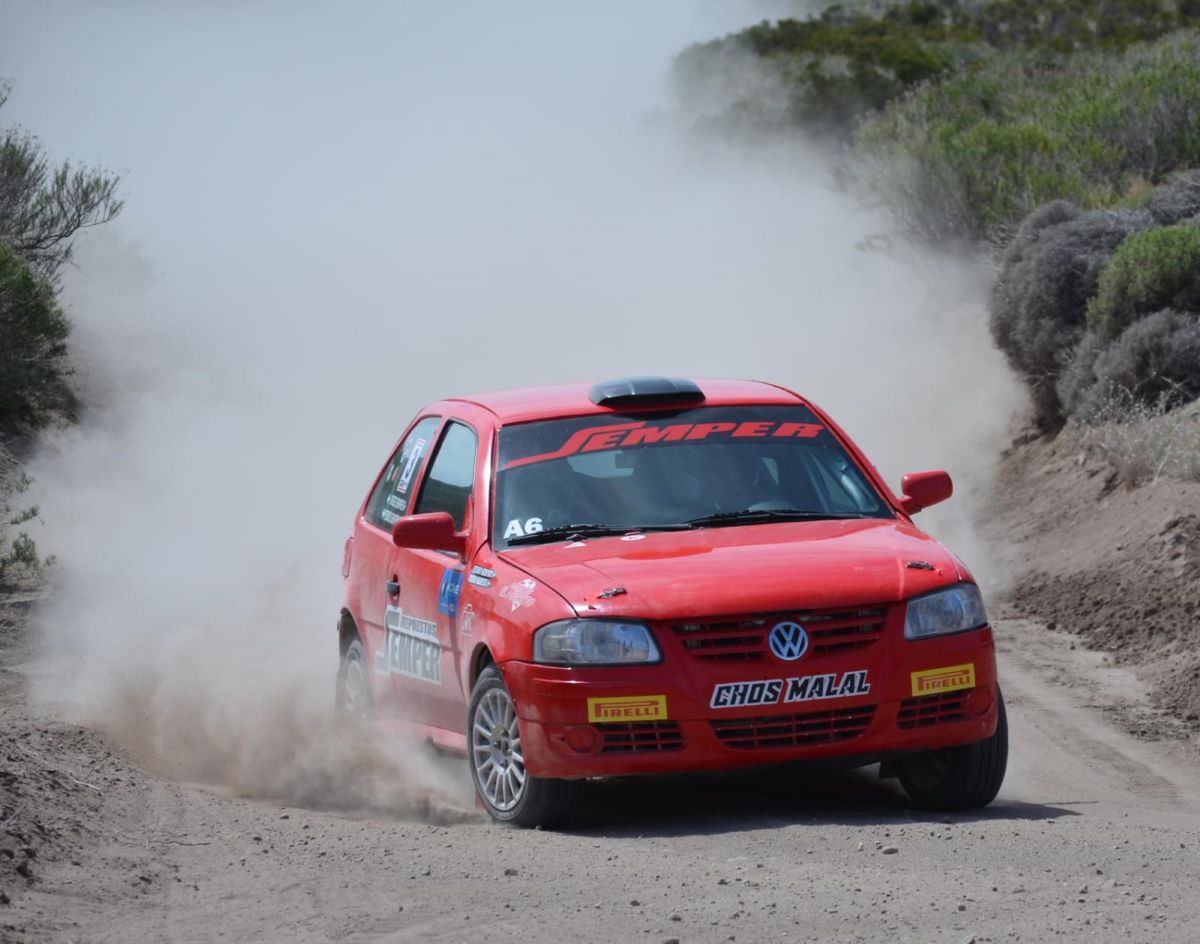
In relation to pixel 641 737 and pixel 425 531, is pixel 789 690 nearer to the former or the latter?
pixel 641 737

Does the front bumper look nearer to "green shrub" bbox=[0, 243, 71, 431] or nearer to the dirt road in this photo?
the dirt road

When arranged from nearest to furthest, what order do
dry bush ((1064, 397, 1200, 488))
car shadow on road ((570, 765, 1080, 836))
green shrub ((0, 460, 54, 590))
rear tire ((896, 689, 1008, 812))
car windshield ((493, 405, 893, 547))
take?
car shadow on road ((570, 765, 1080, 836)) → rear tire ((896, 689, 1008, 812)) → car windshield ((493, 405, 893, 547)) → dry bush ((1064, 397, 1200, 488)) → green shrub ((0, 460, 54, 590))

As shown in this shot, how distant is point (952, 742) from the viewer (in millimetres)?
7027

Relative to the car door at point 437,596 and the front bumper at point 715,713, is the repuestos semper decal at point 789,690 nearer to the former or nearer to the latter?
the front bumper at point 715,713

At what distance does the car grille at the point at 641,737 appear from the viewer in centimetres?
673

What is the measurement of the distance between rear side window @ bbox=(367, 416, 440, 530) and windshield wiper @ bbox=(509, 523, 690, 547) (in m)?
1.26

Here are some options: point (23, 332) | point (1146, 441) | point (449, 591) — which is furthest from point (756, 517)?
point (23, 332)

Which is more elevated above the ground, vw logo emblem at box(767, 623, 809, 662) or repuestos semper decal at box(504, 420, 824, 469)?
repuestos semper decal at box(504, 420, 824, 469)

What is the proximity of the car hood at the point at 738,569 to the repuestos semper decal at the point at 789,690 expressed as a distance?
247mm

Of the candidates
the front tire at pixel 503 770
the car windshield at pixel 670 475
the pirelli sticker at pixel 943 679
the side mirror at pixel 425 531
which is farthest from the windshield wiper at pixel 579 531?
the pirelli sticker at pixel 943 679

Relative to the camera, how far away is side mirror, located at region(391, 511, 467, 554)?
7621mm

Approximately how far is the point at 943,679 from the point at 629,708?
112 centimetres

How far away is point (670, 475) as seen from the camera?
7.86 meters

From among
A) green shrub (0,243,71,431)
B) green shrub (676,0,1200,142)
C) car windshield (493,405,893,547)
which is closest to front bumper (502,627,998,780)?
car windshield (493,405,893,547)
